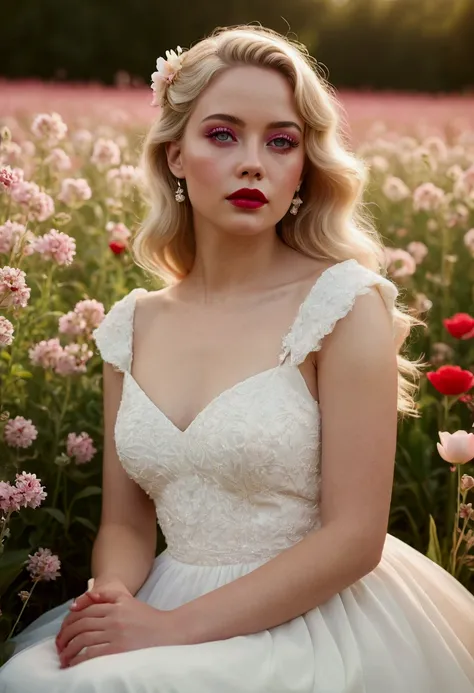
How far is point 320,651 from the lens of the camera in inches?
84.4

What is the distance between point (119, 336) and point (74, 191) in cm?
104

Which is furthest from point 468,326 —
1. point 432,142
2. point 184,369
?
point 432,142

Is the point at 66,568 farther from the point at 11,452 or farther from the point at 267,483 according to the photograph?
the point at 267,483

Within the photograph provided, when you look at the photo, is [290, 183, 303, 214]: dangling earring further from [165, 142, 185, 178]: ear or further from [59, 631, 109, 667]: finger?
[59, 631, 109, 667]: finger

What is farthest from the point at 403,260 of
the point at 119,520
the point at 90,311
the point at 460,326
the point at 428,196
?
the point at 119,520

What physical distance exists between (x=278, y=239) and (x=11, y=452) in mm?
1010

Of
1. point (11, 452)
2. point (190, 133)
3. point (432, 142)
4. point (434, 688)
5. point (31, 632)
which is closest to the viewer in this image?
point (434, 688)

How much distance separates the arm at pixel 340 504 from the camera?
218 centimetres

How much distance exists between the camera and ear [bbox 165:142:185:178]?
2646 millimetres

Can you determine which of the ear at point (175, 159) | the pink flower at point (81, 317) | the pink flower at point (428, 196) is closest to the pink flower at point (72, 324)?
the pink flower at point (81, 317)

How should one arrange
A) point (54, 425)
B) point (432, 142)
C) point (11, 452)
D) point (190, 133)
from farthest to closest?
1. point (432, 142)
2. point (54, 425)
3. point (11, 452)
4. point (190, 133)

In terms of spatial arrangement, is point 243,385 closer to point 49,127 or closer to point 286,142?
point 286,142

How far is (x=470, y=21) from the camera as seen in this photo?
25203 mm

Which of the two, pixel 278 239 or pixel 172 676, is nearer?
pixel 172 676
